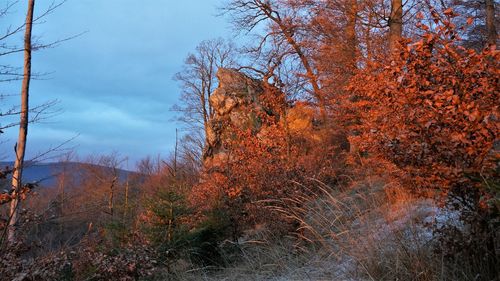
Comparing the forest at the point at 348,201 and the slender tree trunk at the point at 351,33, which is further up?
the slender tree trunk at the point at 351,33

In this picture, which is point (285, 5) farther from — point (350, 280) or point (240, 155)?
point (350, 280)

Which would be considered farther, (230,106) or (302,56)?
(230,106)

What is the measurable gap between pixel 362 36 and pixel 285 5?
4.33 m

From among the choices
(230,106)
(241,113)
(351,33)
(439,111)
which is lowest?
(439,111)

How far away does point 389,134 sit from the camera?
3.75 meters

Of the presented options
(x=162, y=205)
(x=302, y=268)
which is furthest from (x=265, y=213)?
(x=302, y=268)

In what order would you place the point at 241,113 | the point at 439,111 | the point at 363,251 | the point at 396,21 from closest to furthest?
the point at 439,111 → the point at 363,251 → the point at 396,21 → the point at 241,113

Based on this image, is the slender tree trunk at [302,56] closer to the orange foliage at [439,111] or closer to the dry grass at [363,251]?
the dry grass at [363,251]

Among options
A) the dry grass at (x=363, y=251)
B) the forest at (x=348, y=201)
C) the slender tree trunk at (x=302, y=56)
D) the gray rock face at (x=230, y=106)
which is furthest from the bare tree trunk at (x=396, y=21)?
the dry grass at (x=363, y=251)

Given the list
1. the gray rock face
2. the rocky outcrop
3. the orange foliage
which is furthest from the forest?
the gray rock face

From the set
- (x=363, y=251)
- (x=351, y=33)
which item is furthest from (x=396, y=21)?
(x=363, y=251)

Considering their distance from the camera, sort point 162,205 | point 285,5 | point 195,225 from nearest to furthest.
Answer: point 162,205 → point 195,225 → point 285,5

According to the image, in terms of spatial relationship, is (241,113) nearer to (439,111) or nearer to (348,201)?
(348,201)

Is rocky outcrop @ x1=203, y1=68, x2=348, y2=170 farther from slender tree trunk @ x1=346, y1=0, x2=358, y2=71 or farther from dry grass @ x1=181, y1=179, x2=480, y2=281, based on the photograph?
dry grass @ x1=181, y1=179, x2=480, y2=281
